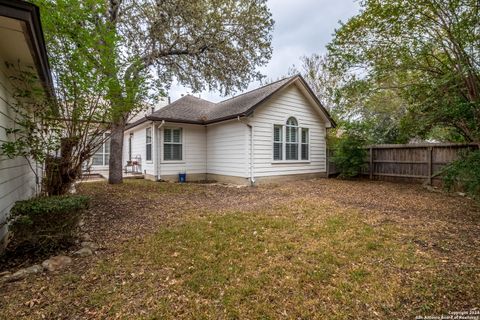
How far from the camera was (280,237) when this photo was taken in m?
4.21

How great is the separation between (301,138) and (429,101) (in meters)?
5.45

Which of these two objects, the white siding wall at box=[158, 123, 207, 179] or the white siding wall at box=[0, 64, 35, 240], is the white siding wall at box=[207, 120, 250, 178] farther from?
the white siding wall at box=[0, 64, 35, 240]

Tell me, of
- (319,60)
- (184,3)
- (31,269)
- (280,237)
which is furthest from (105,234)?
(319,60)

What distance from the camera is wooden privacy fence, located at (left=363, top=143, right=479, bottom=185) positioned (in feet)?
30.3

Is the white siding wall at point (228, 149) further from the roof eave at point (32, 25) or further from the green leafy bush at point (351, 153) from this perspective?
the roof eave at point (32, 25)

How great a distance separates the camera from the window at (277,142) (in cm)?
1114

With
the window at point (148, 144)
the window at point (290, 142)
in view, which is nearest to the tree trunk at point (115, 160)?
the window at point (148, 144)

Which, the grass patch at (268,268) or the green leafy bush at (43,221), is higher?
the green leafy bush at (43,221)

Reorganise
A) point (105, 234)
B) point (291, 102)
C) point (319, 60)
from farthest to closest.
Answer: point (319, 60)
point (291, 102)
point (105, 234)

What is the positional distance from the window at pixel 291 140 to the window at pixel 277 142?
0.41 m

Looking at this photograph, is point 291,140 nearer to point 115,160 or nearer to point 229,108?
point 229,108

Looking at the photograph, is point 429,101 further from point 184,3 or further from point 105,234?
point 105,234

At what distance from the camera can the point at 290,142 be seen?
11.7 meters

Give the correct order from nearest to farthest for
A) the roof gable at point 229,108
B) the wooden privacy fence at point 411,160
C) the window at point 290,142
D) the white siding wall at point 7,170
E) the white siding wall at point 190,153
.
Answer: the white siding wall at point 7,170, the wooden privacy fence at point 411,160, the roof gable at point 229,108, the window at point 290,142, the white siding wall at point 190,153
